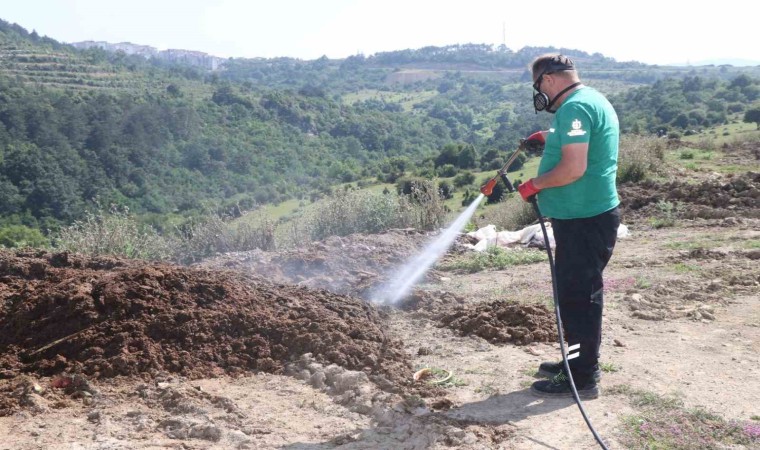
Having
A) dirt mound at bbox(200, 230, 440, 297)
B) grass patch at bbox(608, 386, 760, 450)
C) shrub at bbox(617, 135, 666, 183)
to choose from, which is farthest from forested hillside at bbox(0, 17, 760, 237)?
grass patch at bbox(608, 386, 760, 450)

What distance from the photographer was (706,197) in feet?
38.9

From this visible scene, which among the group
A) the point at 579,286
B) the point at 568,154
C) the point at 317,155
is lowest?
the point at 317,155

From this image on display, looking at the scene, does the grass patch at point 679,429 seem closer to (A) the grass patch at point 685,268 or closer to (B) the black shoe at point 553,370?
(B) the black shoe at point 553,370

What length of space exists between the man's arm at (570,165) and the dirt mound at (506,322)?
1.81 m

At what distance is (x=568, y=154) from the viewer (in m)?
3.84

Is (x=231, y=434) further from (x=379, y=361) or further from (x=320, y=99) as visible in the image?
(x=320, y=99)

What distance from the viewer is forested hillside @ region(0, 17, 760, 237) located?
52.5m

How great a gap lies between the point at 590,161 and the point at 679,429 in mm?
1555

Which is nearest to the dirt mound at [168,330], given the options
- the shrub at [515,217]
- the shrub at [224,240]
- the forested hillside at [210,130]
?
the shrub at [224,240]

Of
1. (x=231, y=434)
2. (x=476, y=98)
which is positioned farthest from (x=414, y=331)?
(x=476, y=98)

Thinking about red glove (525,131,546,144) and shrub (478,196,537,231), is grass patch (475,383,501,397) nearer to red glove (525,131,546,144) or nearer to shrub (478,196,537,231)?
red glove (525,131,546,144)

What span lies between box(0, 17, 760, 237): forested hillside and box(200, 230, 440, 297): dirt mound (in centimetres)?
2572

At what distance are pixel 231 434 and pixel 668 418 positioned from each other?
7.95 feet

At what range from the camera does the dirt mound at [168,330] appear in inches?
175
